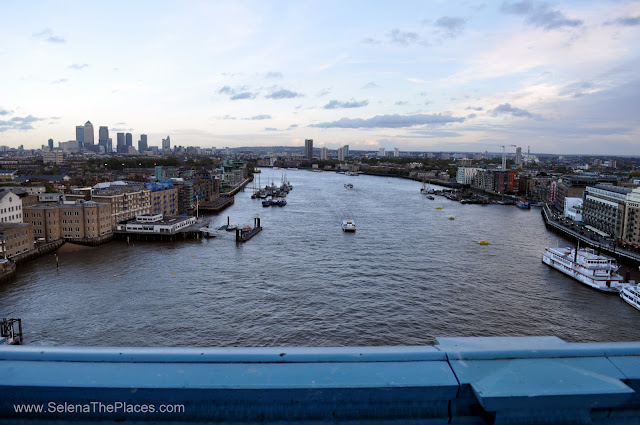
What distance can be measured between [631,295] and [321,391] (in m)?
8.54

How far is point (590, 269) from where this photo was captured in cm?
883

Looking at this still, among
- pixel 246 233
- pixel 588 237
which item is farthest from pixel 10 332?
pixel 588 237

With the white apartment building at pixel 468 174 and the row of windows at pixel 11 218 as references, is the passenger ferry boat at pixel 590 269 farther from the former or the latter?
the white apartment building at pixel 468 174

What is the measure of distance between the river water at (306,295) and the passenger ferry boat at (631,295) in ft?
0.43

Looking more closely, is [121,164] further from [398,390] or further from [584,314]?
[398,390]

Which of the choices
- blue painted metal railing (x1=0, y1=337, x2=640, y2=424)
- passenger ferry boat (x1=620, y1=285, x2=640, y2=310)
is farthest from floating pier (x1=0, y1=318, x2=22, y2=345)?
passenger ferry boat (x1=620, y1=285, x2=640, y2=310)

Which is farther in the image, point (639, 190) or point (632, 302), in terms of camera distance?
point (639, 190)

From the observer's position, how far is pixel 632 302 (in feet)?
25.2

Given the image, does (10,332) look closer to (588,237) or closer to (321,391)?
(321,391)

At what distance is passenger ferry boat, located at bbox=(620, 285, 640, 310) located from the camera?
7602mm

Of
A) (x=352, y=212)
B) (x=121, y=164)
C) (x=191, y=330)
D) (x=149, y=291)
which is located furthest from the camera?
(x=121, y=164)

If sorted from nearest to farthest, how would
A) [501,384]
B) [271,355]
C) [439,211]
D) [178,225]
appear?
[501,384]
[271,355]
[178,225]
[439,211]

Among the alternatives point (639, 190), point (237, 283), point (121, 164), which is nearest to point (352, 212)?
point (639, 190)

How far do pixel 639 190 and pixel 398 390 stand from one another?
1448 centimetres
